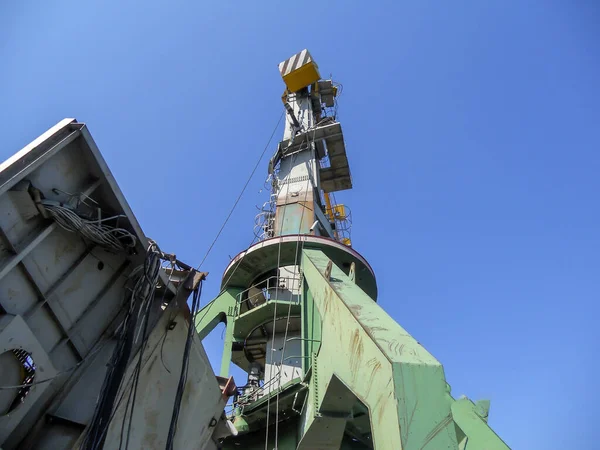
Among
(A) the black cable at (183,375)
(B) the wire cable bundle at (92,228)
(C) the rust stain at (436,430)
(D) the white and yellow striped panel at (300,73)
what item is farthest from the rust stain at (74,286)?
(D) the white and yellow striped panel at (300,73)

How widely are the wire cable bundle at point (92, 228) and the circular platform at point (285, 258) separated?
5.75 m

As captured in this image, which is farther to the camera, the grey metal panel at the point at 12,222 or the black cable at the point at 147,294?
the black cable at the point at 147,294

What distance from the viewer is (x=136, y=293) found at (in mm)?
3949

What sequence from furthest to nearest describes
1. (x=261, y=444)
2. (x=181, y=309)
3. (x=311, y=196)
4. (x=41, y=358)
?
(x=311, y=196) < (x=261, y=444) < (x=181, y=309) < (x=41, y=358)

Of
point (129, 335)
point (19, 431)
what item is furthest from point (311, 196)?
point (19, 431)

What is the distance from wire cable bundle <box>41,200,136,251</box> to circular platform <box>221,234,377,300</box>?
575 centimetres

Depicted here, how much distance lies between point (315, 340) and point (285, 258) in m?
4.20

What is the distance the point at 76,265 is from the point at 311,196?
8709 mm

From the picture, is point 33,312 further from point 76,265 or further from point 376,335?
point 376,335

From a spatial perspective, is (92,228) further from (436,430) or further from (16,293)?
(436,430)

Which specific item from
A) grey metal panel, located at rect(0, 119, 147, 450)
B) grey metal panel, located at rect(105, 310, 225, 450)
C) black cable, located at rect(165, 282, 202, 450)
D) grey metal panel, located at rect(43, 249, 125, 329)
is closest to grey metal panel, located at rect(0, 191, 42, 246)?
grey metal panel, located at rect(0, 119, 147, 450)

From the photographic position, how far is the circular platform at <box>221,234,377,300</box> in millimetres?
9742

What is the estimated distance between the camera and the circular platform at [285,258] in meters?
9.74

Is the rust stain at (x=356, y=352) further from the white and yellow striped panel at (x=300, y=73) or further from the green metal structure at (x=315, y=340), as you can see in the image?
the white and yellow striped panel at (x=300, y=73)
